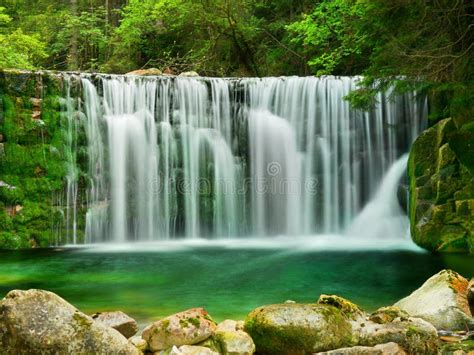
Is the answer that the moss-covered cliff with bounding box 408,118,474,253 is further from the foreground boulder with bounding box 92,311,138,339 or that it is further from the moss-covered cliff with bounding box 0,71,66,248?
the moss-covered cliff with bounding box 0,71,66,248

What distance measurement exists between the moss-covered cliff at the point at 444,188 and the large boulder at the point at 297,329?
658 cm

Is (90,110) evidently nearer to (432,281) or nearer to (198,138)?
(198,138)

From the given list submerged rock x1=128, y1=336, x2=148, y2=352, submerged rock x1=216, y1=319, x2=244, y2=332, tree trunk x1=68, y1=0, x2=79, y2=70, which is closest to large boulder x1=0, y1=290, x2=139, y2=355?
submerged rock x1=128, y1=336, x2=148, y2=352

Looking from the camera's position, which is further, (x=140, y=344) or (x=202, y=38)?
(x=202, y=38)

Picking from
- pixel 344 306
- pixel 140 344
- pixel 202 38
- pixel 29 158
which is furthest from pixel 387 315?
pixel 202 38

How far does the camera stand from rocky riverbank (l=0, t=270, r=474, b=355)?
4.05 metres

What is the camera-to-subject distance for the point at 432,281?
599cm

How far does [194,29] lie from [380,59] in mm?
14011

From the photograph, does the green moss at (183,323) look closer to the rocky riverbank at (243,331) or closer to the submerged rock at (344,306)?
the rocky riverbank at (243,331)

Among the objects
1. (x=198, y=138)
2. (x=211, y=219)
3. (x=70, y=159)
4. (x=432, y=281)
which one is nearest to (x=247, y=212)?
(x=211, y=219)

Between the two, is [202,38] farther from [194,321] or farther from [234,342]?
[234,342]

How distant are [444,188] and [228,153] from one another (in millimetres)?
5997

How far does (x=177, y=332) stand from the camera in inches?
176

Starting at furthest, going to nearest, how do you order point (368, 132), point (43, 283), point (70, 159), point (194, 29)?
point (194, 29) → point (368, 132) → point (70, 159) → point (43, 283)
